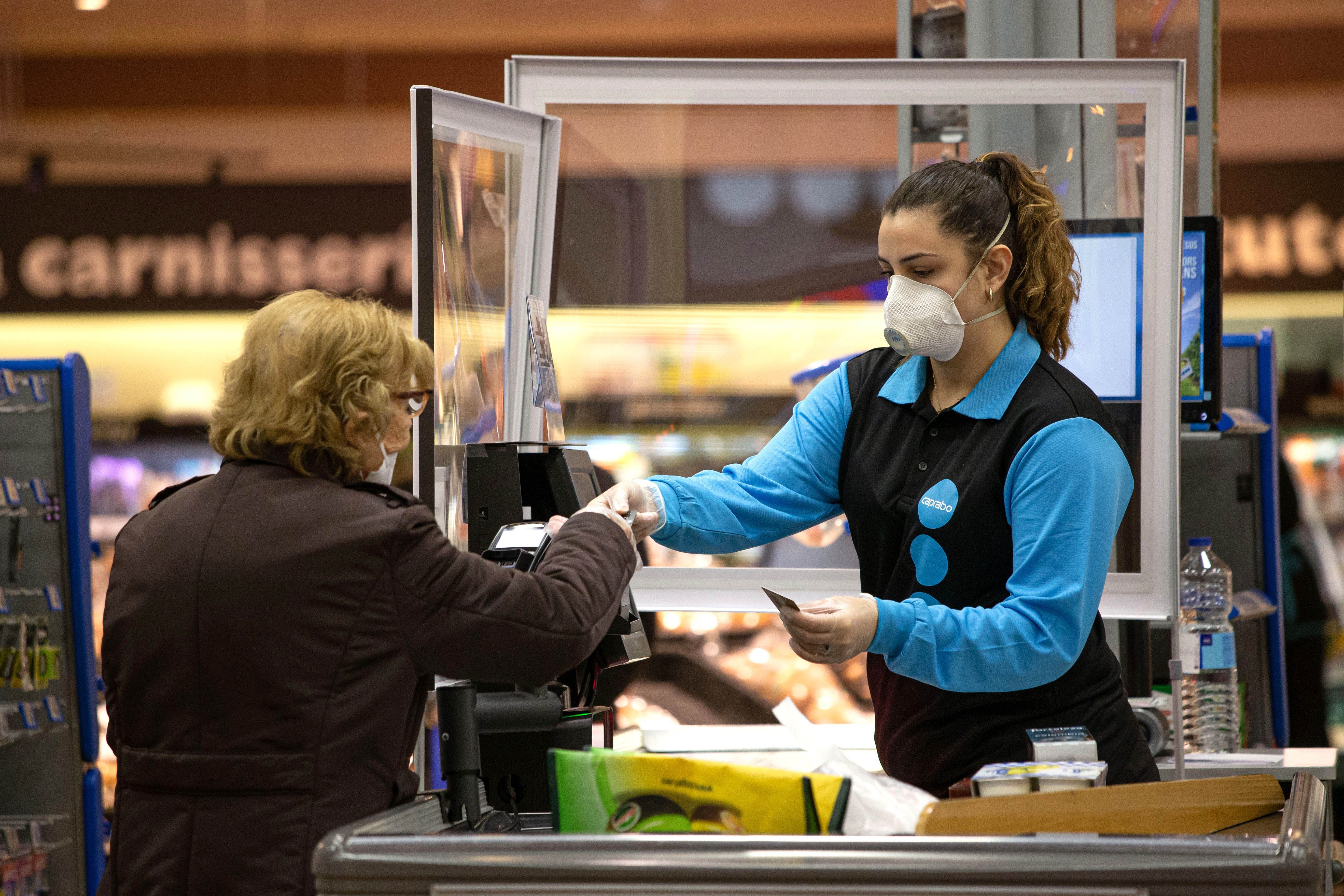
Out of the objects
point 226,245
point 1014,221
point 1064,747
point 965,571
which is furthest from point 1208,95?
point 226,245

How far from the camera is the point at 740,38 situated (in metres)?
6.60

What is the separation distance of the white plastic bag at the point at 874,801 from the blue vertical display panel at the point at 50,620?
3046mm

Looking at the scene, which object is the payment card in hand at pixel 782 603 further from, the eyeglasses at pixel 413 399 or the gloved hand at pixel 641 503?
the eyeglasses at pixel 413 399

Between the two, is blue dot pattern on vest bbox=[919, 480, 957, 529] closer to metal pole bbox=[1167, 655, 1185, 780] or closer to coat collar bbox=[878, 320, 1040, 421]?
coat collar bbox=[878, 320, 1040, 421]

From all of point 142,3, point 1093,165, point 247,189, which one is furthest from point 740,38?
point 1093,165

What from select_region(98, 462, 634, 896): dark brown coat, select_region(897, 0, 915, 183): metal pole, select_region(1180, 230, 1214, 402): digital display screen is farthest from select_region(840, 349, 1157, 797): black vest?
select_region(1180, 230, 1214, 402): digital display screen

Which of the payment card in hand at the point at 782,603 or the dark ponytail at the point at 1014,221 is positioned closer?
the payment card in hand at the point at 782,603

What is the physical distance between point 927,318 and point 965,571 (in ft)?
1.23

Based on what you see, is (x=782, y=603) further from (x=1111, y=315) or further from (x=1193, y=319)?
(x=1193, y=319)

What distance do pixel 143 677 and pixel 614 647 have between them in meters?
0.61

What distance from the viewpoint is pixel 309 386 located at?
1.62 metres

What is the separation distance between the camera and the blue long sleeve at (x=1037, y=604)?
171 cm

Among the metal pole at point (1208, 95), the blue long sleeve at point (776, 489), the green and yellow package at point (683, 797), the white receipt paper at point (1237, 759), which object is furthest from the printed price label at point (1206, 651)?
the green and yellow package at point (683, 797)

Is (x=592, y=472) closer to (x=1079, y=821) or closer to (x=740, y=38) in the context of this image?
(x=1079, y=821)
